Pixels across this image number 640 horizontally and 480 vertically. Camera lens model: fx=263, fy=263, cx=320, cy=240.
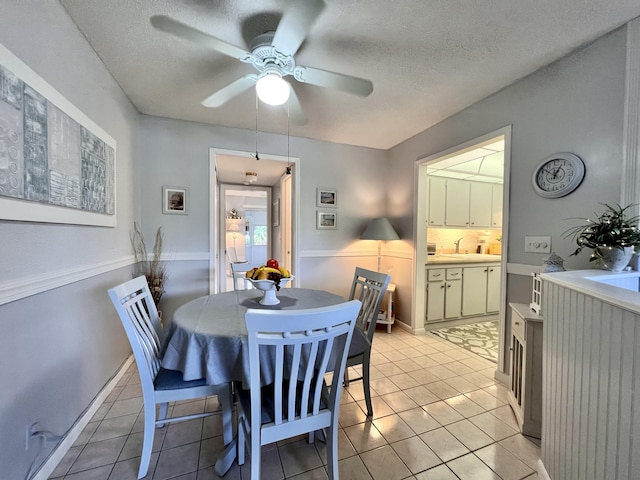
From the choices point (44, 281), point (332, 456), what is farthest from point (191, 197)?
point (332, 456)

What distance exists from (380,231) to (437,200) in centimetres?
111

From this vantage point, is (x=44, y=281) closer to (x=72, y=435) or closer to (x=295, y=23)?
(x=72, y=435)

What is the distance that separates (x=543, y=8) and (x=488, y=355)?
2.88 meters

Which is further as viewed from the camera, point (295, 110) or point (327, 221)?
point (327, 221)

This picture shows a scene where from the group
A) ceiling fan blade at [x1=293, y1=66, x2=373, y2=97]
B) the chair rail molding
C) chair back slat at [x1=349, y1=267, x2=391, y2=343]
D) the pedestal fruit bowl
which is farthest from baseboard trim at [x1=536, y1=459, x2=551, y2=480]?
the chair rail molding

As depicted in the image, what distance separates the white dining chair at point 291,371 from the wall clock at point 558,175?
6.11ft

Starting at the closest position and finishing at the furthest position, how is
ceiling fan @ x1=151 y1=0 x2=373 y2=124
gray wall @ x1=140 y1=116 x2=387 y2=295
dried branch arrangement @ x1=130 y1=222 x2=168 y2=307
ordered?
ceiling fan @ x1=151 y1=0 x2=373 y2=124
dried branch arrangement @ x1=130 y1=222 x2=168 y2=307
gray wall @ x1=140 y1=116 x2=387 y2=295

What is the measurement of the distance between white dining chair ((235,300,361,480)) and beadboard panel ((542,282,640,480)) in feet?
2.76

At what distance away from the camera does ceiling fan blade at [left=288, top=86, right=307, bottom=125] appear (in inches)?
74.6

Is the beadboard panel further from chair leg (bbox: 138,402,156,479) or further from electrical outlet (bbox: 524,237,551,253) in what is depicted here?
chair leg (bbox: 138,402,156,479)

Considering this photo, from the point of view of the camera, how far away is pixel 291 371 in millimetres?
1089

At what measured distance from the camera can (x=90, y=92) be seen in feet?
5.91

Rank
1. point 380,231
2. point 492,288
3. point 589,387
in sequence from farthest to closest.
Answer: point 492,288, point 380,231, point 589,387


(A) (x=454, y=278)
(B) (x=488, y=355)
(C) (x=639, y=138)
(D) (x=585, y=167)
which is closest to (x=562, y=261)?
(D) (x=585, y=167)
